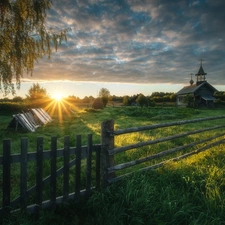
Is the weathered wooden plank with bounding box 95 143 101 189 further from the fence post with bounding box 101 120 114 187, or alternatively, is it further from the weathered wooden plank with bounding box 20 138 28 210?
the weathered wooden plank with bounding box 20 138 28 210

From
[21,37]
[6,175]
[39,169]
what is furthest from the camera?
[21,37]

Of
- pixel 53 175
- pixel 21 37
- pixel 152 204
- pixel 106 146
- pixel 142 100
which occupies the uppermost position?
pixel 21 37

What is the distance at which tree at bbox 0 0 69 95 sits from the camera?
8.58 metres

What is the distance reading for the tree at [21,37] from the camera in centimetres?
858

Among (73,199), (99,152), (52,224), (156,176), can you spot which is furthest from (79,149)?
(156,176)

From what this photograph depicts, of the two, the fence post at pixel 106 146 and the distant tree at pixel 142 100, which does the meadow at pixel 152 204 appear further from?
the distant tree at pixel 142 100

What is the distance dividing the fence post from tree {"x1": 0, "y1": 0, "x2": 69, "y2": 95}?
7565 millimetres

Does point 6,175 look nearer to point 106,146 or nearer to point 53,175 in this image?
point 53,175

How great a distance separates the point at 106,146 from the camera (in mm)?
3533

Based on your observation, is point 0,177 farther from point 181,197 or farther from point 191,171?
point 191,171

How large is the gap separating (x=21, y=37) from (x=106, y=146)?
810 cm

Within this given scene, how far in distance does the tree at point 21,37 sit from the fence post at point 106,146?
756 cm

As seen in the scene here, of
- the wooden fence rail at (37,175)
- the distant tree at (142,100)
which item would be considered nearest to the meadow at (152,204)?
the wooden fence rail at (37,175)

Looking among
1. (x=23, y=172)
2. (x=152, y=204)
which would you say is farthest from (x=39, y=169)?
(x=152, y=204)
